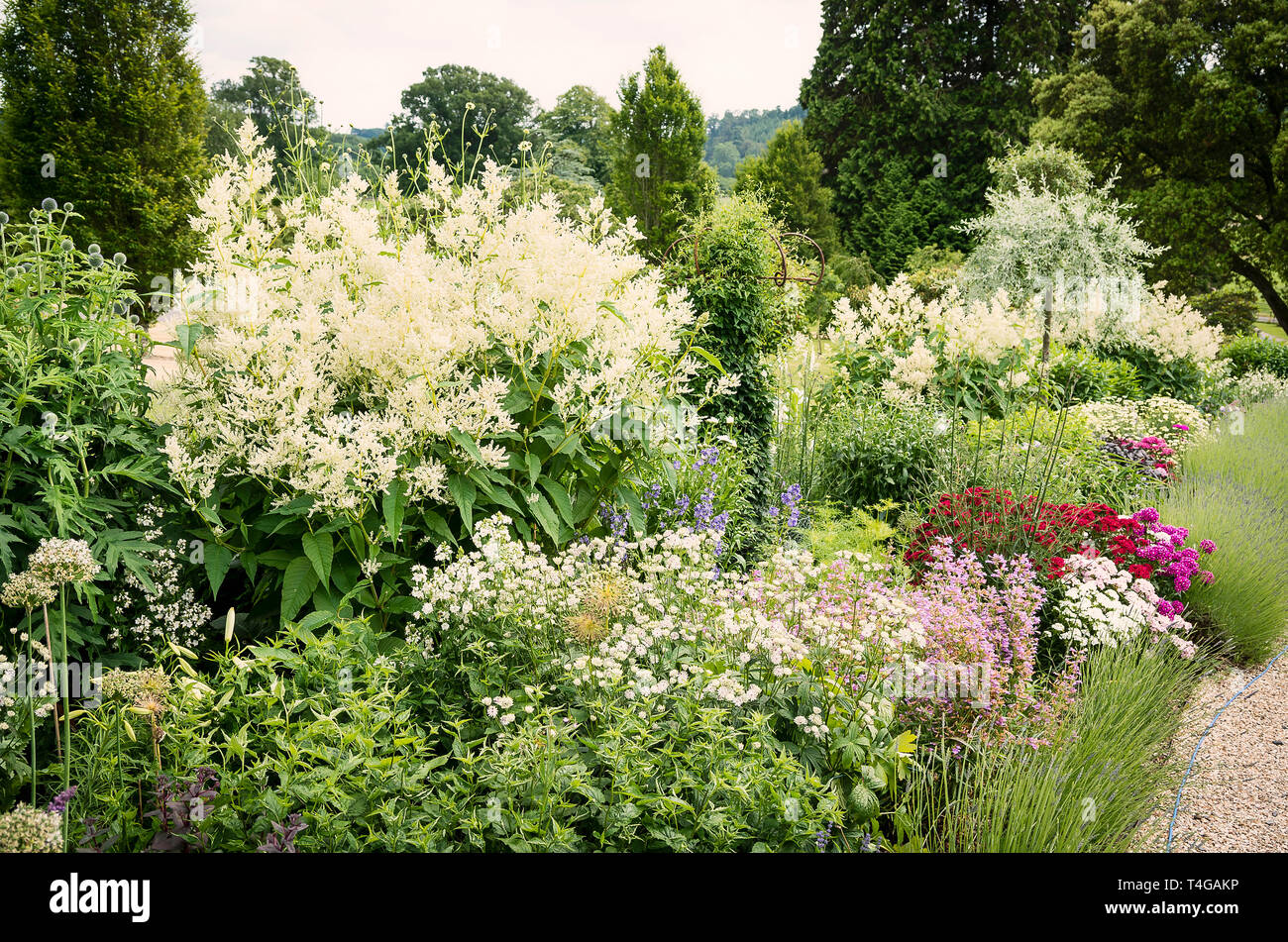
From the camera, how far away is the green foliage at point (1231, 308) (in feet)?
64.4

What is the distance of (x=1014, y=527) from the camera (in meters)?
4.47

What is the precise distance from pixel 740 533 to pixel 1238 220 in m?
17.7

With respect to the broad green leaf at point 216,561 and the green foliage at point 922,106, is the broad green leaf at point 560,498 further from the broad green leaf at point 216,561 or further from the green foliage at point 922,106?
the green foliage at point 922,106

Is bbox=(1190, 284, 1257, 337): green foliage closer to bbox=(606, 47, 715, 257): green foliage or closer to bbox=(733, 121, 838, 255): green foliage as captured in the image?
bbox=(733, 121, 838, 255): green foliage

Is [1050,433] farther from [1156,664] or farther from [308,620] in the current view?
[308,620]

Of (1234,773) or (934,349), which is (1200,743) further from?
(934,349)

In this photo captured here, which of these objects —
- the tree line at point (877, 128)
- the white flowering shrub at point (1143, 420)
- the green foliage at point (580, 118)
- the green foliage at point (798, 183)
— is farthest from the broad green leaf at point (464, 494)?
the green foliage at point (580, 118)

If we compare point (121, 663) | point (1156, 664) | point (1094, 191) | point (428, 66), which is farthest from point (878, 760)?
point (428, 66)

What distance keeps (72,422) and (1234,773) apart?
4.90m

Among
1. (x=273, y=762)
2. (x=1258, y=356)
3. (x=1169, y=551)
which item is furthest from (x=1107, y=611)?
(x=1258, y=356)

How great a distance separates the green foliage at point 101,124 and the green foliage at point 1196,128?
1862 cm

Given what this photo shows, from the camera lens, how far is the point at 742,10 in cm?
1095

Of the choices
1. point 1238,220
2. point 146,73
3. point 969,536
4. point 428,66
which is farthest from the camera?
point 428,66
